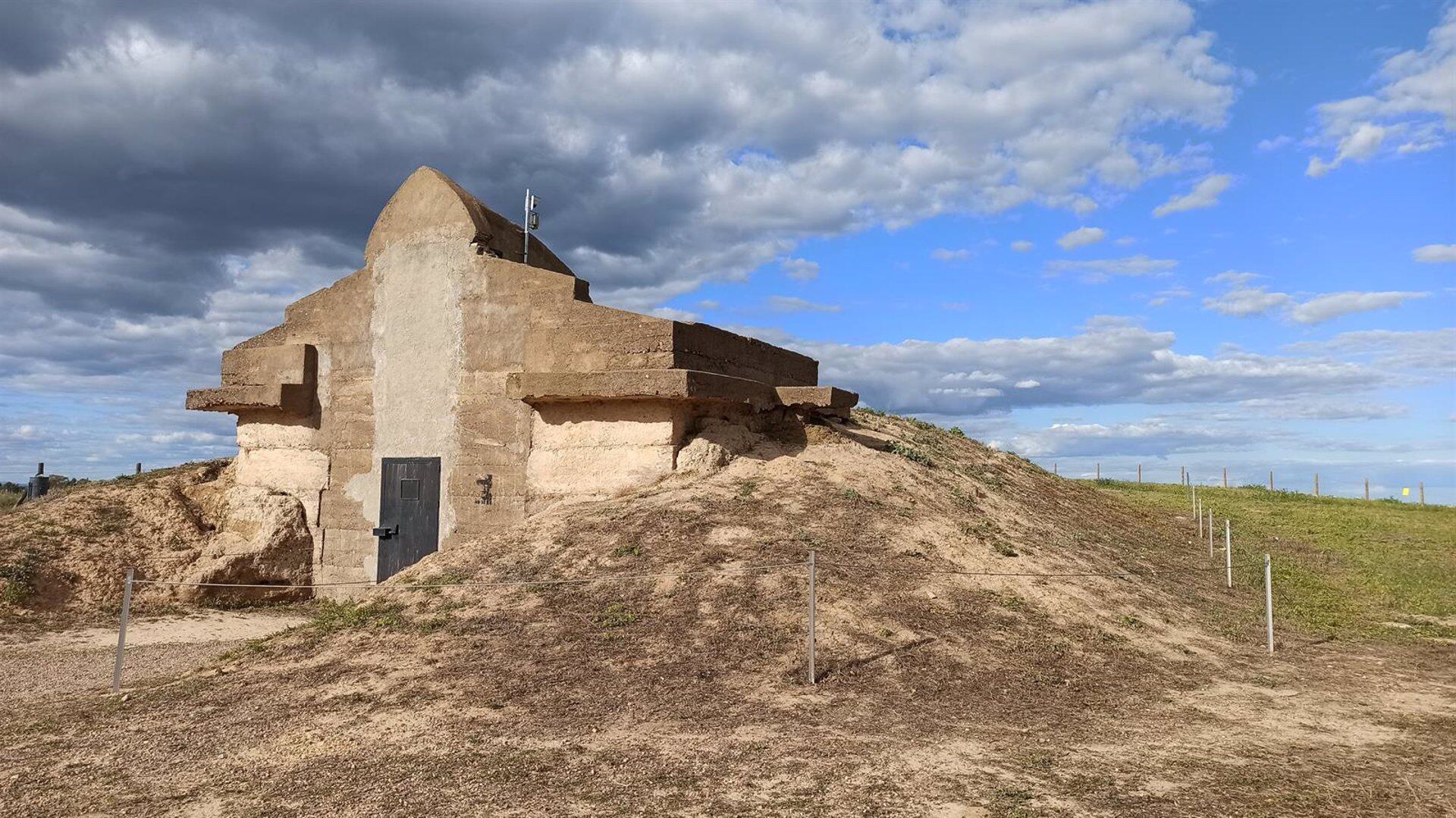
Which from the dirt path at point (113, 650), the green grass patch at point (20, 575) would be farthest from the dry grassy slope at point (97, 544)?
the dirt path at point (113, 650)

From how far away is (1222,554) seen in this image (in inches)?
805

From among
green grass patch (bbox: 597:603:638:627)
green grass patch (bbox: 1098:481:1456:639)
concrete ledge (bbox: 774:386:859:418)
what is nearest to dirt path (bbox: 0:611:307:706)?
green grass patch (bbox: 597:603:638:627)

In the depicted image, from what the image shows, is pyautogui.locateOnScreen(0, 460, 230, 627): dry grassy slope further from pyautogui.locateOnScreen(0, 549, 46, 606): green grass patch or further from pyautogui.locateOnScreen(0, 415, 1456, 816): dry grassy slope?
pyautogui.locateOnScreen(0, 415, 1456, 816): dry grassy slope

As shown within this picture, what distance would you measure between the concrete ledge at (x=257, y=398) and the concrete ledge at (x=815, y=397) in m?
8.61

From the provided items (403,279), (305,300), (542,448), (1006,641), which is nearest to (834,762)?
(1006,641)

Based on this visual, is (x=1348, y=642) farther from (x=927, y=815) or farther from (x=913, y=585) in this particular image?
(x=927, y=815)

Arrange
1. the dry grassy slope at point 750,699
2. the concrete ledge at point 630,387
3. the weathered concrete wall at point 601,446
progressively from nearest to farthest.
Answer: the dry grassy slope at point 750,699, the concrete ledge at point 630,387, the weathered concrete wall at point 601,446

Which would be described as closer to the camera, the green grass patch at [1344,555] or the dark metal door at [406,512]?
the dark metal door at [406,512]

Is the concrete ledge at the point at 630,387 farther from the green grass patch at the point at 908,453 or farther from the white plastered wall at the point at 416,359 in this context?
the green grass patch at the point at 908,453

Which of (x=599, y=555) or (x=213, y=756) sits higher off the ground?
(x=599, y=555)

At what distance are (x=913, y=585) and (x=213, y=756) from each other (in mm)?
7508

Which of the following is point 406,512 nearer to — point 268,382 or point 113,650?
point 268,382

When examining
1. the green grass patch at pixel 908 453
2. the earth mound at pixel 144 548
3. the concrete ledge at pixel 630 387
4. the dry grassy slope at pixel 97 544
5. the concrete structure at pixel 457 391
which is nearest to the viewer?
the concrete ledge at pixel 630 387

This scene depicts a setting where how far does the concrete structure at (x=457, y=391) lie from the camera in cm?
1362
